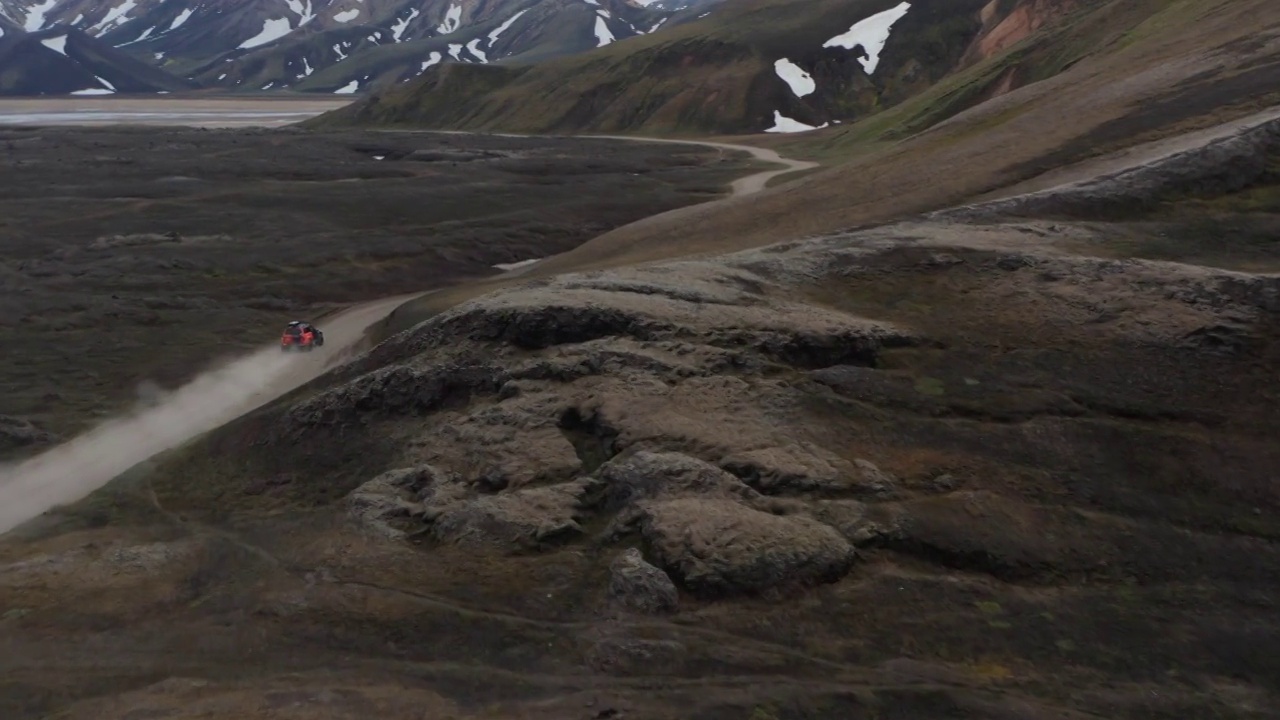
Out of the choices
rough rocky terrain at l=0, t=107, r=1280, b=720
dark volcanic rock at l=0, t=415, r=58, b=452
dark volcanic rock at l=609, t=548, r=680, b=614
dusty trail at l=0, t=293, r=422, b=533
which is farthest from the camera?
dark volcanic rock at l=0, t=415, r=58, b=452

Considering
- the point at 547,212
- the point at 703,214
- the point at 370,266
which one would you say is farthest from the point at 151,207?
the point at 703,214

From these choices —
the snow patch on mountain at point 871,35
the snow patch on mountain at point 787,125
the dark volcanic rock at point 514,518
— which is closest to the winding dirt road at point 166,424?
the dark volcanic rock at point 514,518

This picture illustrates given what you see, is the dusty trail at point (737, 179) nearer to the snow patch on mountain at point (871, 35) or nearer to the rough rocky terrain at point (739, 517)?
the rough rocky terrain at point (739, 517)

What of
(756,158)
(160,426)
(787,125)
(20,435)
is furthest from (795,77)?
(20,435)

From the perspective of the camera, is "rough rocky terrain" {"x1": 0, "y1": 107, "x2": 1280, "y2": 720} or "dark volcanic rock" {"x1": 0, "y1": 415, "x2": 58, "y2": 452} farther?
"dark volcanic rock" {"x1": 0, "y1": 415, "x2": 58, "y2": 452}

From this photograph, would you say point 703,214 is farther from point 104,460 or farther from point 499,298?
point 104,460

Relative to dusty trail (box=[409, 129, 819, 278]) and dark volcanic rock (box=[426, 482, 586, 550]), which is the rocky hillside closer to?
dusty trail (box=[409, 129, 819, 278])

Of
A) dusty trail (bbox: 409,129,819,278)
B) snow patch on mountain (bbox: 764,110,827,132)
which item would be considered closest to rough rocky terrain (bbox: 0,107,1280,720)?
dusty trail (bbox: 409,129,819,278)
